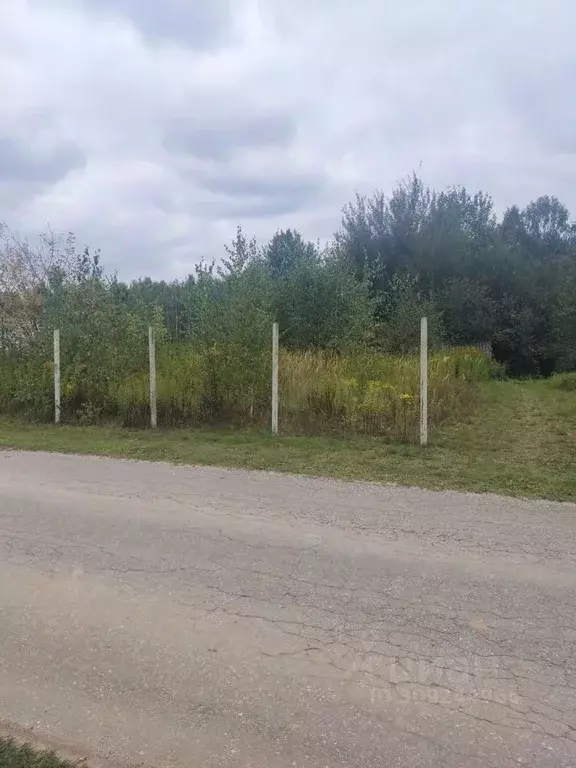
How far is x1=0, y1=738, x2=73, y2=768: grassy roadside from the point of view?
7.30 ft

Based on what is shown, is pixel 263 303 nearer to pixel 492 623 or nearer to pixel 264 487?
pixel 264 487

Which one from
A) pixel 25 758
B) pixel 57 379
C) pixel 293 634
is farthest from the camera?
pixel 57 379

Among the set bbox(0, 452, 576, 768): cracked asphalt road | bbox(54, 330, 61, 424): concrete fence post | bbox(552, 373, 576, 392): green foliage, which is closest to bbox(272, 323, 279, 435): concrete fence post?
bbox(0, 452, 576, 768): cracked asphalt road

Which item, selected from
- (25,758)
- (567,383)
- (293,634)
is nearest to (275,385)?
(293,634)

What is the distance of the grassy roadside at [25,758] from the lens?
7.30 feet

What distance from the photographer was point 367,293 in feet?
60.4

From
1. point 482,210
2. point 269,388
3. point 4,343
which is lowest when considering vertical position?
point 269,388

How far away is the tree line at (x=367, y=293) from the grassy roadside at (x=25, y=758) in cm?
805

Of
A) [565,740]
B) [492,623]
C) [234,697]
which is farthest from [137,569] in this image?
[565,740]

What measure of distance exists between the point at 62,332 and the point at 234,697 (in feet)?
33.5

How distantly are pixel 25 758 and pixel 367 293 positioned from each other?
1710 cm

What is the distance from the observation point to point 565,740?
2.33 m

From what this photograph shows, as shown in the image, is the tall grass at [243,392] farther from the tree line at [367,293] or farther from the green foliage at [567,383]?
the green foliage at [567,383]

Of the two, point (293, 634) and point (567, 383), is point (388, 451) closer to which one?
point (293, 634)
